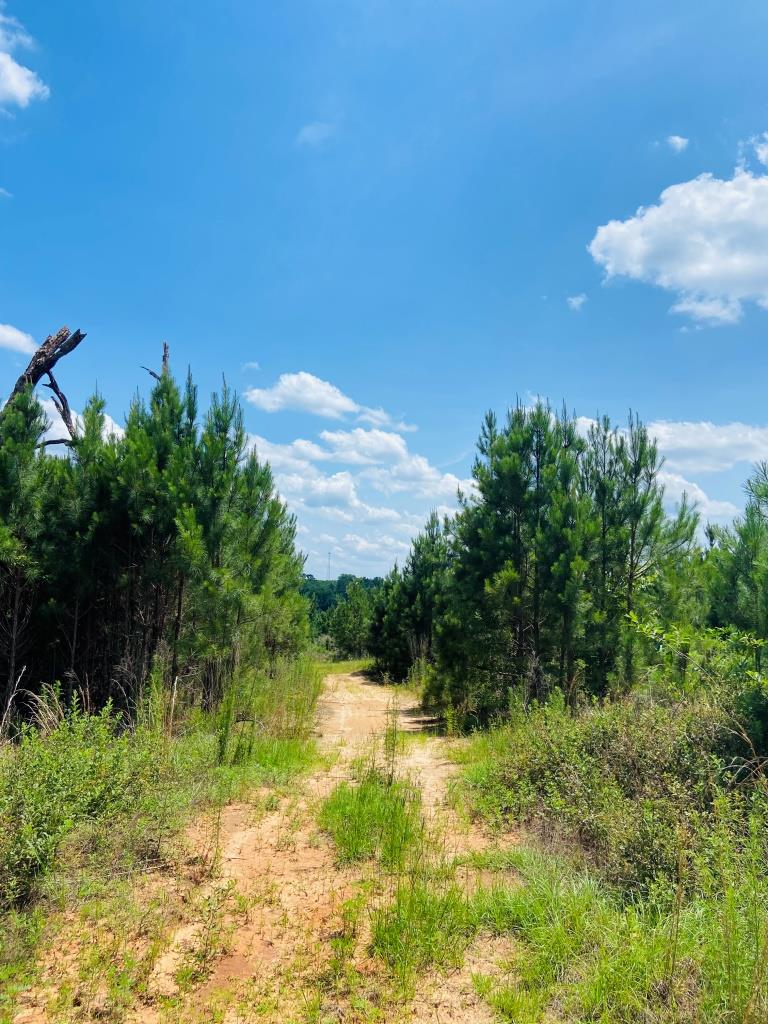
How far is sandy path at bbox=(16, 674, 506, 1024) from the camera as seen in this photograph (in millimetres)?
2658

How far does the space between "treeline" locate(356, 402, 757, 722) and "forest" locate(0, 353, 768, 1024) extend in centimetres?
5

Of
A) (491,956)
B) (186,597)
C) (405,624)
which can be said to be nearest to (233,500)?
(186,597)

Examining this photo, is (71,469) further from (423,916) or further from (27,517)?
(423,916)

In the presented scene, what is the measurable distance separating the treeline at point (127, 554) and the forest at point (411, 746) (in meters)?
0.04

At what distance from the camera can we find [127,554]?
8.06m

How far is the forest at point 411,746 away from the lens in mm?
2859

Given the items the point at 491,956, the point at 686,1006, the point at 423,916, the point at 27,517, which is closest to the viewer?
the point at 686,1006

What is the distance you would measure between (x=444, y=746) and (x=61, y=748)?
5726 mm

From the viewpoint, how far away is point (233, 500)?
8078 millimetres

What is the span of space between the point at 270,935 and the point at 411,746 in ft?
17.9

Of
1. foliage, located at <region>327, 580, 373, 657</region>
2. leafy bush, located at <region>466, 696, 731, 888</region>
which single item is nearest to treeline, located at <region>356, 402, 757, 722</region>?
leafy bush, located at <region>466, 696, 731, 888</region>

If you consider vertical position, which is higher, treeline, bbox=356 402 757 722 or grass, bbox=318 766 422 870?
treeline, bbox=356 402 757 722

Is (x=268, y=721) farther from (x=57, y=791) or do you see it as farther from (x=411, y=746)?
(x=57, y=791)

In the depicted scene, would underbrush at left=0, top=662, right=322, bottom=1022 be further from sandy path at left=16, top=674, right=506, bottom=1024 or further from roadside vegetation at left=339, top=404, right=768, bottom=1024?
roadside vegetation at left=339, top=404, right=768, bottom=1024
